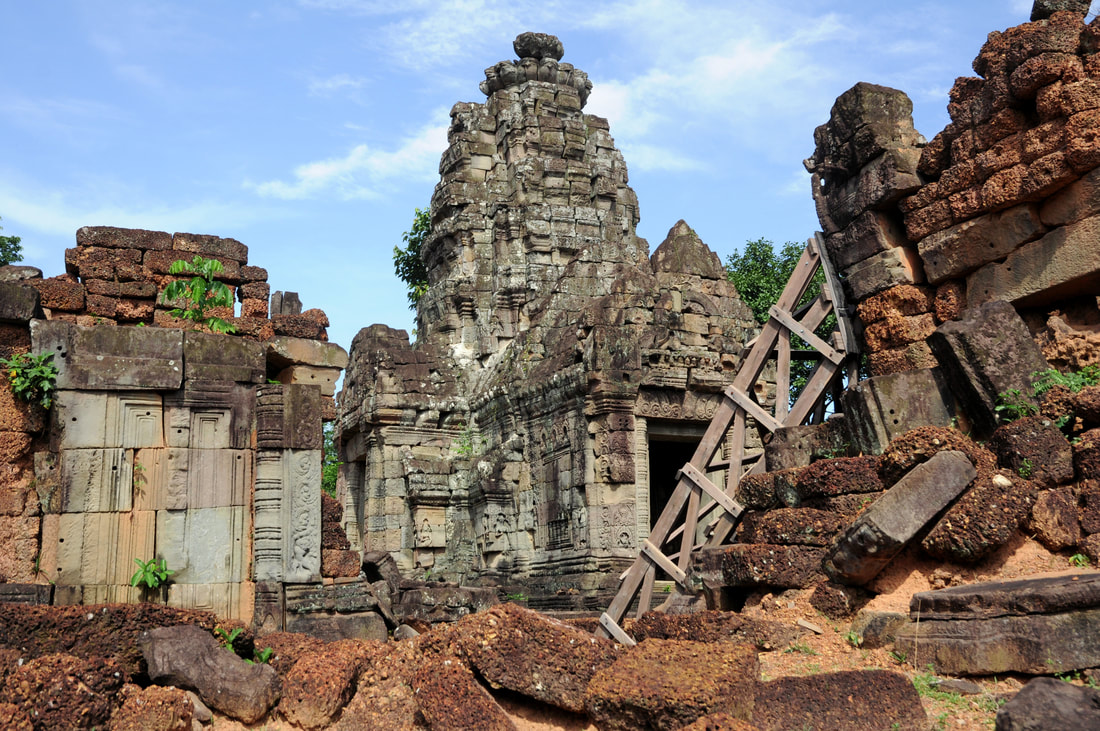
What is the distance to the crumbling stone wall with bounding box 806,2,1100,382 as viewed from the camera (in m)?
7.60

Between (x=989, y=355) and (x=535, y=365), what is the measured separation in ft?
32.7

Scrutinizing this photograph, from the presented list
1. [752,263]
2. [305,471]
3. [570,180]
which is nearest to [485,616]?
[305,471]

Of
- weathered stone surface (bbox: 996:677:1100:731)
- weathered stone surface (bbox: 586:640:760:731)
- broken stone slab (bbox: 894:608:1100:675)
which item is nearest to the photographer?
weathered stone surface (bbox: 996:677:1100:731)

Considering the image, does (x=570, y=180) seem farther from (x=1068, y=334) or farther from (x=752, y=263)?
(x=1068, y=334)

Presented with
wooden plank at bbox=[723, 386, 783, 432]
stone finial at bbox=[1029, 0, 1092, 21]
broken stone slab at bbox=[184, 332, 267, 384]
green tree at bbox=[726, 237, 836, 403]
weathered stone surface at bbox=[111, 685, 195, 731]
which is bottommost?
weathered stone surface at bbox=[111, 685, 195, 731]

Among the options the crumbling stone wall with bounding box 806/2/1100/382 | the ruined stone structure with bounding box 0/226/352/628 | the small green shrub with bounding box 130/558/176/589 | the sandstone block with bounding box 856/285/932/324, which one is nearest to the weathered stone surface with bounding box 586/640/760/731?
the crumbling stone wall with bounding box 806/2/1100/382

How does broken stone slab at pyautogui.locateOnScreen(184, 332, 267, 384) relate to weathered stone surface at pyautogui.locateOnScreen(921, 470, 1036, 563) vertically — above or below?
above

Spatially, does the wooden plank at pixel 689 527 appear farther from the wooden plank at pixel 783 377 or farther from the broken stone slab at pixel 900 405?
the broken stone slab at pixel 900 405

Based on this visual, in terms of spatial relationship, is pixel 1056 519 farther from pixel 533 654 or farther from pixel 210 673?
pixel 210 673

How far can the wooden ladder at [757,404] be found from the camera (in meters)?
9.30

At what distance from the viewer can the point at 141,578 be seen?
8922 mm

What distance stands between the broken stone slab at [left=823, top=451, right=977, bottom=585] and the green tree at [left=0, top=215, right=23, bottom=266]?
23.1 m

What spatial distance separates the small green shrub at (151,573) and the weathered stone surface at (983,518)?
604cm

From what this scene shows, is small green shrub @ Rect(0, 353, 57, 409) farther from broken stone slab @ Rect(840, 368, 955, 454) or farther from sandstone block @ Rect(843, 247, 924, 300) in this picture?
sandstone block @ Rect(843, 247, 924, 300)
